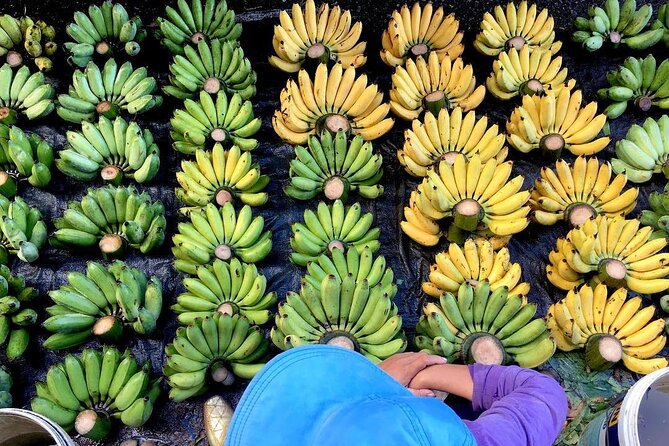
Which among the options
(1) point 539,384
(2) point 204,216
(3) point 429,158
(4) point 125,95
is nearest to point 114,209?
(2) point 204,216

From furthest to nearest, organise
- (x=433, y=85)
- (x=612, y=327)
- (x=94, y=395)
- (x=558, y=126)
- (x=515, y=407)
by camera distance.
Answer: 1. (x=433, y=85)
2. (x=558, y=126)
3. (x=612, y=327)
4. (x=94, y=395)
5. (x=515, y=407)

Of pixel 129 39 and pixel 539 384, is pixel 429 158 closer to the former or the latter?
pixel 539 384

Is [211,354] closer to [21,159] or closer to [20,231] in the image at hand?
[20,231]

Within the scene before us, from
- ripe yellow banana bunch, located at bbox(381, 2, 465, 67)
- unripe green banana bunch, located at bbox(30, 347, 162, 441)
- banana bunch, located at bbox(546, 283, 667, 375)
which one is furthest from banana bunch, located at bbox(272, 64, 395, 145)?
unripe green banana bunch, located at bbox(30, 347, 162, 441)

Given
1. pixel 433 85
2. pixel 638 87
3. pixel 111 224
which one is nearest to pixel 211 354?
pixel 111 224

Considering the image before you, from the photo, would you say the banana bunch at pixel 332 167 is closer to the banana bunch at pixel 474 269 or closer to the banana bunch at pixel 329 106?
the banana bunch at pixel 329 106

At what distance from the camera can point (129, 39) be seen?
269 cm

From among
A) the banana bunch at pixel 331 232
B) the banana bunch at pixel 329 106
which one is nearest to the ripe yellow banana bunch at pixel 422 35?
the banana bunch at pixel 329 106

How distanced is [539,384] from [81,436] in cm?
156

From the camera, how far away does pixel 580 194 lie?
87.4 inches

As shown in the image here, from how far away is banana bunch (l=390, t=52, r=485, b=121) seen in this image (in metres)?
2.49

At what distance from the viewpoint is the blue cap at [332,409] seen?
0.79m

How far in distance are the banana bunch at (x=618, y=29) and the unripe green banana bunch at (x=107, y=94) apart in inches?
89.0

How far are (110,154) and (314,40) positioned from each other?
1.13m
